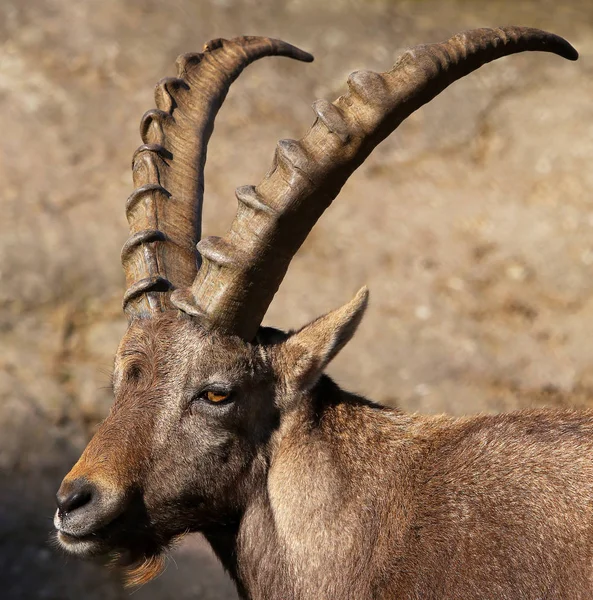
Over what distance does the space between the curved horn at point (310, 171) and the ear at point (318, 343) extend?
25 centimetres

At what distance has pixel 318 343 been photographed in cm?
491

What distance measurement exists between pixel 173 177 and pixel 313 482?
214cm

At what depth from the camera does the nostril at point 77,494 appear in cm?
451

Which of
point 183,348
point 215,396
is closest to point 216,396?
point 215,396

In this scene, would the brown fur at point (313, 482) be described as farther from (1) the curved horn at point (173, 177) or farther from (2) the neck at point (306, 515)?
(1) the curved horn at point (173, 177)

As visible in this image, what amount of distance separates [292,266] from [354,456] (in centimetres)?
575

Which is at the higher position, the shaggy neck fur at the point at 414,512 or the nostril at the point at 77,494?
→ the nostril at the point at 77,494

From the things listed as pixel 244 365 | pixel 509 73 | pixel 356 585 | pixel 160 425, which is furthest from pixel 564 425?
pixel 509 73

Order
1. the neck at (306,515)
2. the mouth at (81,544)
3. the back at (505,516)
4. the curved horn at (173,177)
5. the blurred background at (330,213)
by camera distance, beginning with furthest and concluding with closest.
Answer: the blurred background at (330,213)
the curved horn at (173,177)
the neck at (306,515)
the mouth at (81,544)
the back at (505,516)

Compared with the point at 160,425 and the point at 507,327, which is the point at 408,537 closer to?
the point at 160,425

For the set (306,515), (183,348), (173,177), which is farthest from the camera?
(173,177)

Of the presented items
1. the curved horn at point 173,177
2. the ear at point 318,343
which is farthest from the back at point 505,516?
the curved horn at point 173,177

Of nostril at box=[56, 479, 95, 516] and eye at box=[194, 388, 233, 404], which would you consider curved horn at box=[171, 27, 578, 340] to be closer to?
eye at box=[194, 388, 233, 404]

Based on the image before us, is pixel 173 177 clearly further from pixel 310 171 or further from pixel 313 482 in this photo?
pixel 313 482
